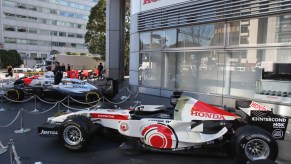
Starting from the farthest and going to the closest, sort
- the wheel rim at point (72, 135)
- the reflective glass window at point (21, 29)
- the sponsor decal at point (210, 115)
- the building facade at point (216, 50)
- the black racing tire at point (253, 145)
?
the reflective glass window at point (21, 29) → the building facade at point (216, 50) → the wheel rim at point (72, 135) → the sponsor decal at point (210, 115) → the black racing tire at point (253, 145)

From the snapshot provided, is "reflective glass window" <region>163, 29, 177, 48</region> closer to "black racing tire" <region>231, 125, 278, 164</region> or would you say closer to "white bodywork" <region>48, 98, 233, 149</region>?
"white bodywork" <region>48, 98, 233, 149</region>

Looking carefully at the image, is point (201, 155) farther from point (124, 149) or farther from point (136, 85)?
point (136, 85)

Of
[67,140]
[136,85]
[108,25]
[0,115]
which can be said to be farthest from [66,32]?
[67,140]

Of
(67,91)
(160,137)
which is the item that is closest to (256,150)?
(160,137)

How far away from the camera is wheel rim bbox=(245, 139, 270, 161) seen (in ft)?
12.9

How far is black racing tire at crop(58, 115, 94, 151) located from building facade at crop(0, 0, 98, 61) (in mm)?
47715

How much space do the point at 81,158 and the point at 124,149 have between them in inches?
33.4

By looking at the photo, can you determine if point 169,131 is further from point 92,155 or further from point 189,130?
point 92,155

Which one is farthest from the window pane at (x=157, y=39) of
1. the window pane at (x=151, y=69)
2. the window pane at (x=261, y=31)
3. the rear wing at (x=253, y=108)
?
the rear wing at (x=253, y=108)

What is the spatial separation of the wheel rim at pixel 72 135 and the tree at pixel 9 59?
3962cm

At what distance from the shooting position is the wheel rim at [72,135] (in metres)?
4.49

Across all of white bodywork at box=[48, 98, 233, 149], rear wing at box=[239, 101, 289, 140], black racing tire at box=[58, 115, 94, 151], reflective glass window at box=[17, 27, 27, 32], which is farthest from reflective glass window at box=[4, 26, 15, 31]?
rear wing at box=[239, 101, 289, 140]

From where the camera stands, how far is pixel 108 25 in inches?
709

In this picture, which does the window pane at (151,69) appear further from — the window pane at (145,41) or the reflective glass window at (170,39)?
the reflective glass window at (170,39)
